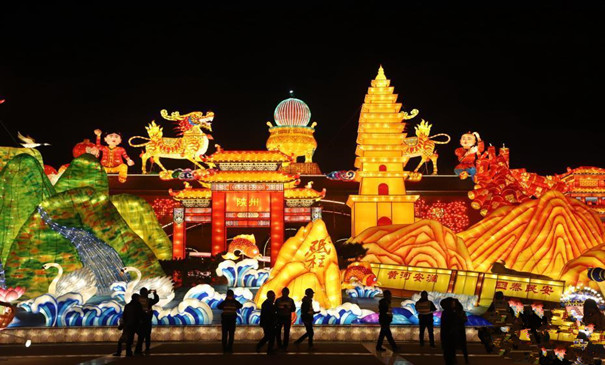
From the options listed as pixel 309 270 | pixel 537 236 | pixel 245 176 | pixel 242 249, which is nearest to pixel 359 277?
pixel 309 270

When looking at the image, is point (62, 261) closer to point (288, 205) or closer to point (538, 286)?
point (538, 286)

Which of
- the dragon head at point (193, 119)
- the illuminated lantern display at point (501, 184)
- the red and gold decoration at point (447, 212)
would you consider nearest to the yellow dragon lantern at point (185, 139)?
the dragon head at point (193, 119)

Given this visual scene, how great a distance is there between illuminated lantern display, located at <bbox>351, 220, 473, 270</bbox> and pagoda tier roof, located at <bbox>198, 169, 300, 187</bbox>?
25.4ft

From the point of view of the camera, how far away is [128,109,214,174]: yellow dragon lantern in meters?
34.1

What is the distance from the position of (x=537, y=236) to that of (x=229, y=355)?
47.6ft

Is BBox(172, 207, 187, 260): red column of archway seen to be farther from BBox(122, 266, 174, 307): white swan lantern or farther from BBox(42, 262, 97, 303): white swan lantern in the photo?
BBox(42, 262, 97, 303): white swan lantern

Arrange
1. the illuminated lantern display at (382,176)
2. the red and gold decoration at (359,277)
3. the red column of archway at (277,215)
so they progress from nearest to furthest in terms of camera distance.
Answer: the red and gold decoration at (359,277), the red column of archway at (277,215), the illuminated lantern display at (382,176)

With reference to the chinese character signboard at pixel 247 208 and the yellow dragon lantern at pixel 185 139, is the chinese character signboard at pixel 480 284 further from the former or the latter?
the yellow dragon lantern at pixel 185 139

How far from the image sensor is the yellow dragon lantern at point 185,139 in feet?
112

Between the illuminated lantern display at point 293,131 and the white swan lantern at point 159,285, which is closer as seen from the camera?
the white swan lantern at point 159,285

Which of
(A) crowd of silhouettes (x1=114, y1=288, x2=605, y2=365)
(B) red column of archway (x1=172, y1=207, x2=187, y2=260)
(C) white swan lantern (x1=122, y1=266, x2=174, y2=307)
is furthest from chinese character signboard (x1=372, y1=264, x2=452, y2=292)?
(B) red column of archway (x1=172, y1=207, x2=187, y2=260)

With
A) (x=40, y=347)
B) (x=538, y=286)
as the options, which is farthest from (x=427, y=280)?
(x=40, y=347)

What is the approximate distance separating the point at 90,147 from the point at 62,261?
733 inches

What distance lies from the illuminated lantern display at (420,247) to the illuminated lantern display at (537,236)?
1.66 m
